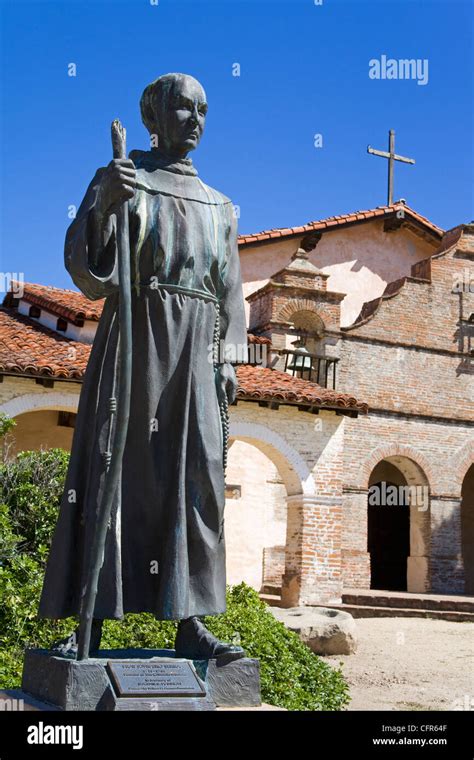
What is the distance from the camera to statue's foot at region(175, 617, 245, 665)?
3.50 metres

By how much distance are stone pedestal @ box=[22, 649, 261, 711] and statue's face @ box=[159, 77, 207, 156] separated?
7.26 feet

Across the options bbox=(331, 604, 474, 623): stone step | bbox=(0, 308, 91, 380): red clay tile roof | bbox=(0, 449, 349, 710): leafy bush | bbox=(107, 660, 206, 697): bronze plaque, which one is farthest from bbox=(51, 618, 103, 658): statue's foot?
bbox=(331, 604, 474, 623): stone step

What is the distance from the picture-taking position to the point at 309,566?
16.4 meters

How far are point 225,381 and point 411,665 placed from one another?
8.69 metres

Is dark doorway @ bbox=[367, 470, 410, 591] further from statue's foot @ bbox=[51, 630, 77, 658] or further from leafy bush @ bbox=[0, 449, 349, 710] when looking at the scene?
statue's foot @ bbox=[51, 630, 77, 658]

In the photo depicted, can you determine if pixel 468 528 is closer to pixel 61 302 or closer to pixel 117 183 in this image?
pixel 61 302

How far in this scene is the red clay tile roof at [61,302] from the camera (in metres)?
16.5

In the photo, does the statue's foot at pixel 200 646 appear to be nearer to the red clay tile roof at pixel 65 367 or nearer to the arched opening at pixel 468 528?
the red clay tile roof at pixel 65 367

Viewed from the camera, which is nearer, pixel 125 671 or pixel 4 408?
pixel 125 671

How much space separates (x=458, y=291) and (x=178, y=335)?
65.2 ft

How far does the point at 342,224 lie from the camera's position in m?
23.7

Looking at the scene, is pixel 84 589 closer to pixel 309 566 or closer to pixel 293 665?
pixel 293 665

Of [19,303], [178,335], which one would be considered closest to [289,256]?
[19,303]

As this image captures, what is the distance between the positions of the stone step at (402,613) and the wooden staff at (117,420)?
512 inches
